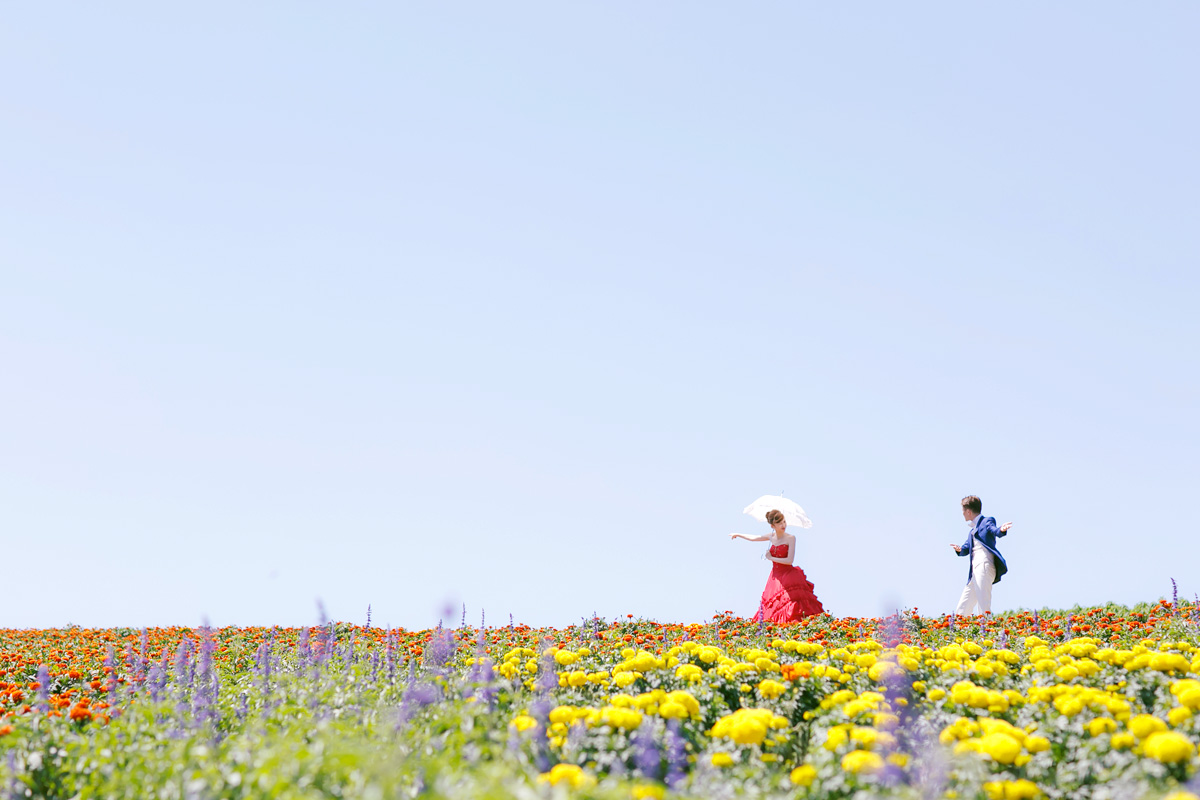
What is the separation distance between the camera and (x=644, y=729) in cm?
455

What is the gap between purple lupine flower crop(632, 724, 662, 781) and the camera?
4.07m

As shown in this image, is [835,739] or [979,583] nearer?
[835,739]

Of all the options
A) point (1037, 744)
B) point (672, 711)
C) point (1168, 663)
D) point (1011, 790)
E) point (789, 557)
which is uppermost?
point (789, 557)

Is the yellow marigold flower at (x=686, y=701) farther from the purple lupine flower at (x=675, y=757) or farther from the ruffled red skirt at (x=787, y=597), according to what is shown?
the ruffled red skirt at (x=787, y=597)

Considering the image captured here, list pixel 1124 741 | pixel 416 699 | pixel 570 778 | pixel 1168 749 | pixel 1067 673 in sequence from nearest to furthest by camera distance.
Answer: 1. pixel 570 778
2. pixel 1168 749
3. pixel 1124 741
4. pixel 1067 673
5. pixel 416 699

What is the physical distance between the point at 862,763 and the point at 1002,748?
0.70 metres

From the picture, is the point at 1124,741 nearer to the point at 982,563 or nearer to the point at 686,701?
the point at 686,701

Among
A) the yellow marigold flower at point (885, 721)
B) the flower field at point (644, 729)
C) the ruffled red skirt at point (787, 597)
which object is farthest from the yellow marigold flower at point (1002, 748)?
the ruffled red skirt at point (787, 597)

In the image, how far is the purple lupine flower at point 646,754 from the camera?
4.07 meters

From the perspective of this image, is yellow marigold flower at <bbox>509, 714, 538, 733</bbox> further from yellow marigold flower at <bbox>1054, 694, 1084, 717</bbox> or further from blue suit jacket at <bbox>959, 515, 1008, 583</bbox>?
blue suit jacket at <bbox>959, 515, 1008, 583</bbox>

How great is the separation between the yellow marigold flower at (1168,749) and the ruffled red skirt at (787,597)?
27.3 ft

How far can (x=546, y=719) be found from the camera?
498 centimetres

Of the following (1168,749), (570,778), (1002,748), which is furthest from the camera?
(1002,748)

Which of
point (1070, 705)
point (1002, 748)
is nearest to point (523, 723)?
point (1002, 748)
